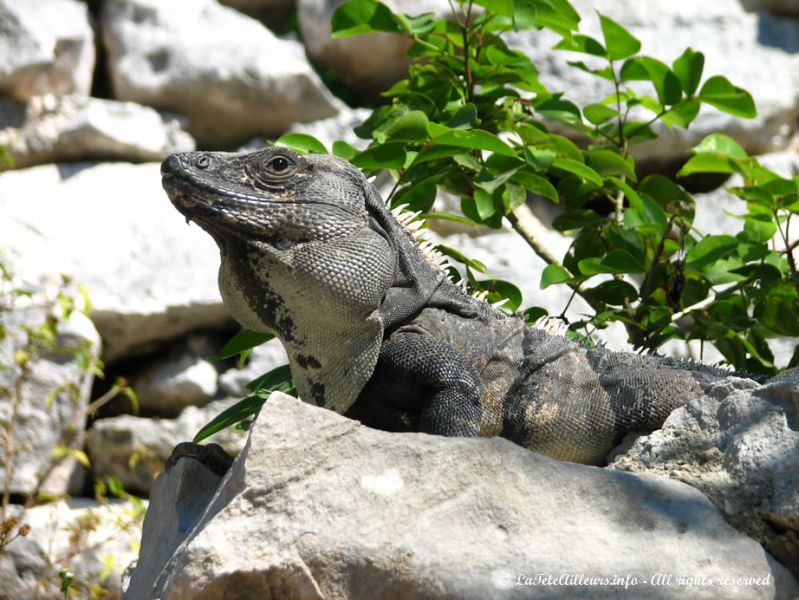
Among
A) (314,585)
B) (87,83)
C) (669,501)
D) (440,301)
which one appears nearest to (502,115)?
(440,301)

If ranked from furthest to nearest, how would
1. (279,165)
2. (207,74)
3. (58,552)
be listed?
1. (207,74)
2. (58,552)
3. (279,165)

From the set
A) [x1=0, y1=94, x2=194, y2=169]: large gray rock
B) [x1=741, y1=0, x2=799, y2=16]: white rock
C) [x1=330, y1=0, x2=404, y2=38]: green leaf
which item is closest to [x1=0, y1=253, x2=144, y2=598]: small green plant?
[x1=0, y1=94, x2=194, y2=169]: large gray rock

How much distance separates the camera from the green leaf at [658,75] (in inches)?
159

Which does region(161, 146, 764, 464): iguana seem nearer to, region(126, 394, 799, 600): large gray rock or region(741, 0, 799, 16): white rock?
region(126, 394, 799, 600): large gray rock

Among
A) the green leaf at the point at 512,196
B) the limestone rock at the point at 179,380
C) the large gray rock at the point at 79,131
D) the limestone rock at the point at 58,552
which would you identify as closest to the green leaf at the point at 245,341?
the green leaf at the point at 512,196

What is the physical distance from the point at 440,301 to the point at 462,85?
121 cm

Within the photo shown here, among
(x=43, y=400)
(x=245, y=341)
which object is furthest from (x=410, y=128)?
(x=43, y=400)

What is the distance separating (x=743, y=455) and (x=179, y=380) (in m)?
4.94

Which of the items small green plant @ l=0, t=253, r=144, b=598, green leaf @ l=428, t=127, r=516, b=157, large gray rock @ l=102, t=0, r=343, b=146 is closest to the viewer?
green leaf @ l=428, t=127, r=516, b=157

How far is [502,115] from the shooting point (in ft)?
13.9

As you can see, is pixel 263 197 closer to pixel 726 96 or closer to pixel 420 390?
pixel 420 390

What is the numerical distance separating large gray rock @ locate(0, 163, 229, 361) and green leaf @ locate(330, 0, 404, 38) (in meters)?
3.13

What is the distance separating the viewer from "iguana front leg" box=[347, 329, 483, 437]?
2.98 meters

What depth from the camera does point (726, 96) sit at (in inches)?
158
